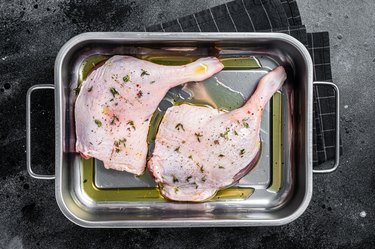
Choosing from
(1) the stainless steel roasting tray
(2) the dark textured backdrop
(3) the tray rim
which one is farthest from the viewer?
(2) the dark textured backdrop

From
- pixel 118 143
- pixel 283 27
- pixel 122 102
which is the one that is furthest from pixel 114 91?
pixel 283 27

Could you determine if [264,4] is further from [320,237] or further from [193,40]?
[320,237]


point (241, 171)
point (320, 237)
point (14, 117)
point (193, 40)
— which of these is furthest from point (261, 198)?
point (14, 117)

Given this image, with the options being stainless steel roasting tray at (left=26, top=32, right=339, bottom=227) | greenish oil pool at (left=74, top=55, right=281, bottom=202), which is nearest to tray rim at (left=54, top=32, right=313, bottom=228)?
stainless steel roasting tray at (left=26, top=32, right=339, bottom=227)

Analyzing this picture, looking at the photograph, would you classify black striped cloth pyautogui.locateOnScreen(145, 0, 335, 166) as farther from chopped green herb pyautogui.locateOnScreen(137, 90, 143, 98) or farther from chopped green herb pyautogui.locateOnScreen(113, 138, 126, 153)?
chopped green herb pyautogui.locateOnScreen(113, 138, 126, 153)

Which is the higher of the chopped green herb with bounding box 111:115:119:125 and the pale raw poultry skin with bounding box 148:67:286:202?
the chopped green herb with bounding box 111:115:119:125

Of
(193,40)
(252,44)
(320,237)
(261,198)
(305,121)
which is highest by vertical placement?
(193,40)
